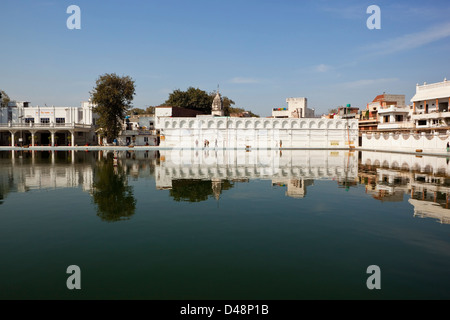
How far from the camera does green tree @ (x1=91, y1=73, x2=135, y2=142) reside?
55.8 meters

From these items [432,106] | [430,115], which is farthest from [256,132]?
[432,106]

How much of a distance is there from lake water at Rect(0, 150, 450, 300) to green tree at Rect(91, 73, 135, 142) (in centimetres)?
4450

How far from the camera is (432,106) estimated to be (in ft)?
173

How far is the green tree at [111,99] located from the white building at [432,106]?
4940 centimetres

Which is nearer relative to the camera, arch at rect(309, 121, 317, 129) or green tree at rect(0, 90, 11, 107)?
arch at rect(309, 121, 317, 129)

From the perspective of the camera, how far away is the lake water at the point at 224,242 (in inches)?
207

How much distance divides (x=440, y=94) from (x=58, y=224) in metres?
58.1

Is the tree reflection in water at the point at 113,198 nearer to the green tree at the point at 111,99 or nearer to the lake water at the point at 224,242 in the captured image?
the lake water at the point at 224,242

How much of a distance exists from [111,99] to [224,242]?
53.1 m

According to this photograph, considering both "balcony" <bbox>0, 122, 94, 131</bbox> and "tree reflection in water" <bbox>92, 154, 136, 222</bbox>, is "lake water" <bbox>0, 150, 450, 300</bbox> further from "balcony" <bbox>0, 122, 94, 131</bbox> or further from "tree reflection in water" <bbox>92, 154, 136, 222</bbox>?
"balcony" <bbox>0, 122, 94, 131</bbox>

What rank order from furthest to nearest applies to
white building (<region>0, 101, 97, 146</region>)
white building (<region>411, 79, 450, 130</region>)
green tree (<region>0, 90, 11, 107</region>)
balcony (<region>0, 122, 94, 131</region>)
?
green tree (<region>0, 90, 11, 107</region>)
white building (<region>0, 101, 97, 146</region>)
balcony (<region>0, 122, 94, 131</region>)
white building (<region>411, 79, 450, 130</region>)

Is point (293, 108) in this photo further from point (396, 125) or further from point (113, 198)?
point (113, 198)

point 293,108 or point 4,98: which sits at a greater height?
point 4,98

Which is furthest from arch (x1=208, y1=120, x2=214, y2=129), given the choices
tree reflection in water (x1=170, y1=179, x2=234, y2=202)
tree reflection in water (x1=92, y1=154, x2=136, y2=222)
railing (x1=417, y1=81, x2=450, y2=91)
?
tree reflection in water (x1=170, y1=179, x2=234, y2=202)
